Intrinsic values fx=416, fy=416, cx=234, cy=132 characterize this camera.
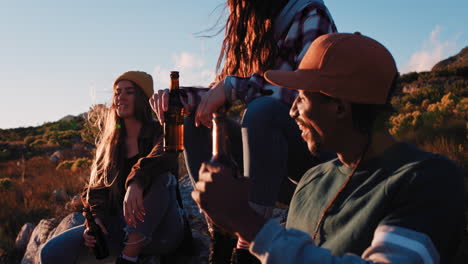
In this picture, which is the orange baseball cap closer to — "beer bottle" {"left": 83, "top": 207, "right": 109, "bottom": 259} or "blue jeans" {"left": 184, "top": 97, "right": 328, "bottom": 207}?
"blue jeans" {"left": 184, "top": 97, "right": 328, "bottom": 207}

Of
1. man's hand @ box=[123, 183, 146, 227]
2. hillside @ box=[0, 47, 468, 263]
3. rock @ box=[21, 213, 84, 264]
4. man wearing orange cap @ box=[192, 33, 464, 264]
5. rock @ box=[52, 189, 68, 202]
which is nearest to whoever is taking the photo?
man wearing orange cap @ box=[192, 33, 464, 264]

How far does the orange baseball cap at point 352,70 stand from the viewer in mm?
1503

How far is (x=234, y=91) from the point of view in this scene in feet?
8.33

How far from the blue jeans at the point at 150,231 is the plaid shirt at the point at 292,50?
1.30m

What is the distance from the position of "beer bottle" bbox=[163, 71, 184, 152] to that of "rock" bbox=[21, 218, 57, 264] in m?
3.53

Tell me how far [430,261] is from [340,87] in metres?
0.65

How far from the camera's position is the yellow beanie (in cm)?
416

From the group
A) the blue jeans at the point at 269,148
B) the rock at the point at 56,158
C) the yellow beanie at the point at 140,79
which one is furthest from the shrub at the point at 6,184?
the blue jeans at the point at 269,148

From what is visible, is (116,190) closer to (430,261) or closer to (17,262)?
(430,261)

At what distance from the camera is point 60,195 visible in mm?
9906

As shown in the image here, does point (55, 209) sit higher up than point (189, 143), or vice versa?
point (189, 143)

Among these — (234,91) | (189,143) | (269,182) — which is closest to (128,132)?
(189,143)

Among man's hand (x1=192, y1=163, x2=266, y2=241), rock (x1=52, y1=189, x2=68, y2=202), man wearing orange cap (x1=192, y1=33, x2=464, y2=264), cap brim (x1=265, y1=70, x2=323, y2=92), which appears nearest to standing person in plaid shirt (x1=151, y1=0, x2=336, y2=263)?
man wearing orange cap (x1=192, y1=33, x2=464, y2=264)

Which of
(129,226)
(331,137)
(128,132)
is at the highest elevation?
(331,137)
